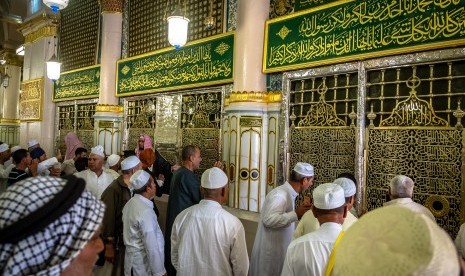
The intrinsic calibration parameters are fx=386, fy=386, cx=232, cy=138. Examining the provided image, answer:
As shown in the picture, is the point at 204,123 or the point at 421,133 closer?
the point at 421,133

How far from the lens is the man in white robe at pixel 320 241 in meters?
1.85

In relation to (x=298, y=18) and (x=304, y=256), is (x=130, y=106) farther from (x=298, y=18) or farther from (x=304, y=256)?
(x=304, y=256)

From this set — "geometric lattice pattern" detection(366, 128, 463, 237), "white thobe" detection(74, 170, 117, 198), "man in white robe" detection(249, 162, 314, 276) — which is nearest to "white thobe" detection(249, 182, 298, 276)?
"man in white robe" detection(249, 162, 314, 276)

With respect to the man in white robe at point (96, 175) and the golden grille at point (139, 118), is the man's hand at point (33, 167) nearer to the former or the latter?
the man in white robe at point (96, 175)

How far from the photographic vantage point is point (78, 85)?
9.88 metres

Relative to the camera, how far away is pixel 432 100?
12.8 ft

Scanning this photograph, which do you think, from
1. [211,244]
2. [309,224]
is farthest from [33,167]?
[309,224]

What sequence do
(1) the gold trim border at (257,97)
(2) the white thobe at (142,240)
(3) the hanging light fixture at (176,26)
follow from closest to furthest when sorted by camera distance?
(2) the white thobe at (142,240)
(3) the hanging light fixture at (176,26)
(1) the gold trim border at (257,97)

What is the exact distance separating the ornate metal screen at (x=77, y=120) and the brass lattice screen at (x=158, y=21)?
2.17 m

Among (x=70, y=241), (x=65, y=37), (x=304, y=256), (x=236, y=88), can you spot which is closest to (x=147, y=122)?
(x=236, y=88)

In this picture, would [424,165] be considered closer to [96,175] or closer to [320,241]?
[320,241]

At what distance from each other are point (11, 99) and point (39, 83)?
308 cm

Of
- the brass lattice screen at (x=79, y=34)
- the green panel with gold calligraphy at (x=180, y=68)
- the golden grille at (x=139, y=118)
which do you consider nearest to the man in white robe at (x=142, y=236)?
the green panel with gold calligraphy at (x=180, y=68)

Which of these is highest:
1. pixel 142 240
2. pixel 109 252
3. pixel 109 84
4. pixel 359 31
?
pixel 359 31
